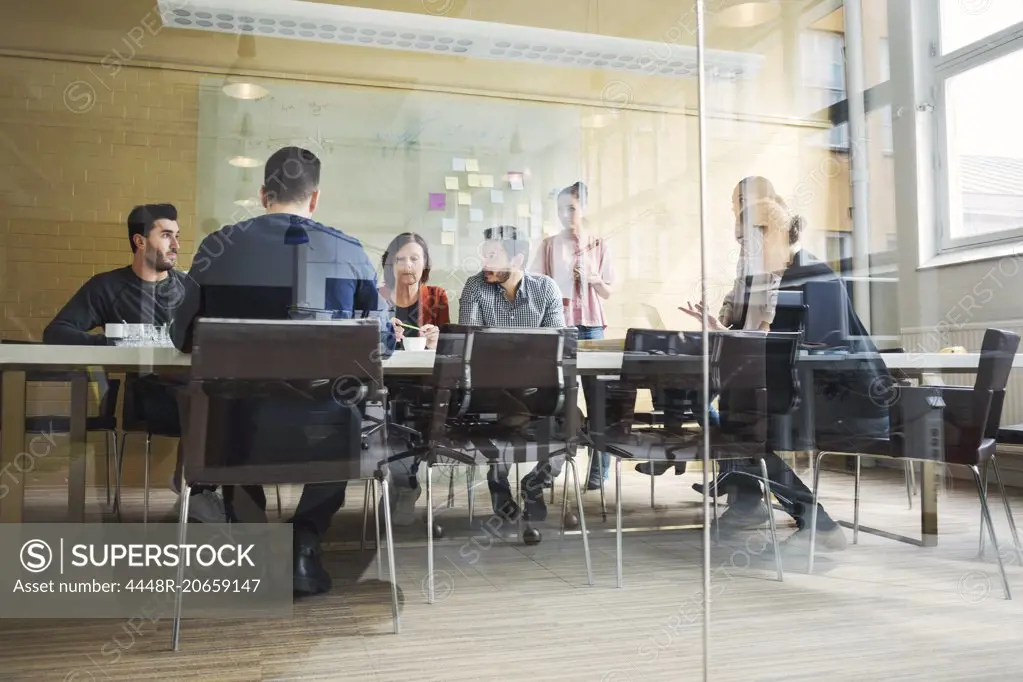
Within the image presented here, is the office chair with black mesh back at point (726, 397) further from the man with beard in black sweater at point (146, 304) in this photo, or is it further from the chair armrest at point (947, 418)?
the man with beard in black sweater at point (146, 304)

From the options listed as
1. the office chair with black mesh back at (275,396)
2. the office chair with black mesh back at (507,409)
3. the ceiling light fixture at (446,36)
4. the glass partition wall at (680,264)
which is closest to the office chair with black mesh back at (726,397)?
the glass partition wall at (680,264)

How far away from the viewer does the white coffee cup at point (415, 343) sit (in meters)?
1.75

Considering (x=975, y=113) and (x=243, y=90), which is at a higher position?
(x=243, y=90)

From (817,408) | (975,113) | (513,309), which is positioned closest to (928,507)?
(817,408)

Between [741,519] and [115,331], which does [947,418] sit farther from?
[115,331]

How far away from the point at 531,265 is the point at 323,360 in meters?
0.53

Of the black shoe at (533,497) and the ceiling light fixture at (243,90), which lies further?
the ceiling light fixture at (243,90)

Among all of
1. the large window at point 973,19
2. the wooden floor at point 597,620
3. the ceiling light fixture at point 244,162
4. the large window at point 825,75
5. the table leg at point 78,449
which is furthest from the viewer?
the ceiling light fixture at point 244,162

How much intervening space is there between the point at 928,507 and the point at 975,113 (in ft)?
3.49

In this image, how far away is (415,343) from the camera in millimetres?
1767

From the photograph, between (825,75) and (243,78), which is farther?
(243,78)

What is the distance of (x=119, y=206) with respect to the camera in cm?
218

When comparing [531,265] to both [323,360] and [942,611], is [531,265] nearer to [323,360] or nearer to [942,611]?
[323,360]

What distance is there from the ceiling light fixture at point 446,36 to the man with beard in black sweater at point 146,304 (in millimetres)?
579
